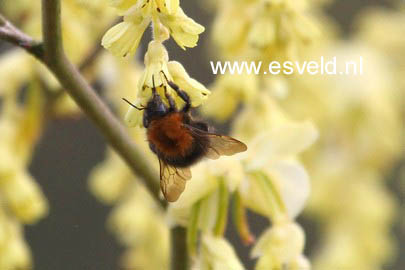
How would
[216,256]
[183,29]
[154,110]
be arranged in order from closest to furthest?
[183,29] < [154,110] < [216,256]

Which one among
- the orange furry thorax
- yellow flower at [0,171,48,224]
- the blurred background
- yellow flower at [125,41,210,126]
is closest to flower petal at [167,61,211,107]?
yellow flower at [125,41,210,126]

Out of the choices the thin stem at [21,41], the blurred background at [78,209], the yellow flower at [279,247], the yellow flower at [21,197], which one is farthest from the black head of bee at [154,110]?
the blurred background at [78,209]

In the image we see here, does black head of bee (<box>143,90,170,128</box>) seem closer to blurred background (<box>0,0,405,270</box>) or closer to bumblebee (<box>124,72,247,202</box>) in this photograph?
bumblebee (<box>124,72,247,202</box>)

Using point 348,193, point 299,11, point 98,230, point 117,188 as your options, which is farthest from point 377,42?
point 98,230

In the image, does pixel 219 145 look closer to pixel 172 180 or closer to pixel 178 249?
pixel 172 180

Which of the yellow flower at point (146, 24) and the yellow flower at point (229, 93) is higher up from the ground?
the yellow flower at point (146, 24)

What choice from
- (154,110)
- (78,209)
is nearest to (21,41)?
(154,110)

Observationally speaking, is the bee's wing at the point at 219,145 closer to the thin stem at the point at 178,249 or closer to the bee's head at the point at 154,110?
the bee's head at the point at 154,110
